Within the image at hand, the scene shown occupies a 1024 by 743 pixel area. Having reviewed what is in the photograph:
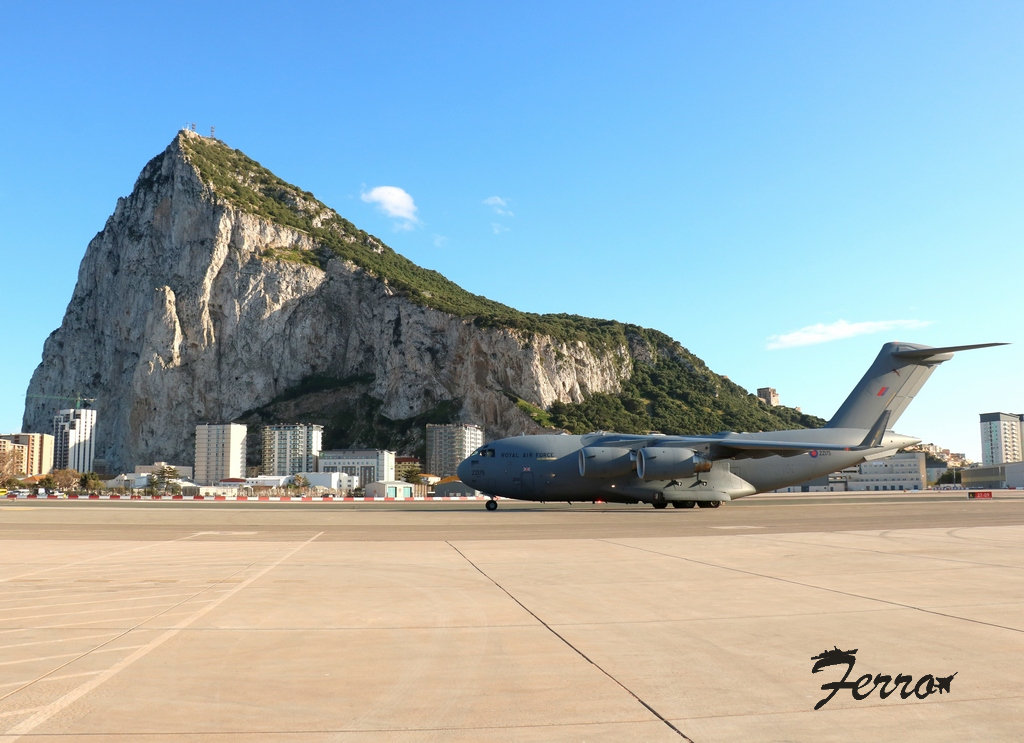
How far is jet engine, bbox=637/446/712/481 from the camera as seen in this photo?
34.6 m

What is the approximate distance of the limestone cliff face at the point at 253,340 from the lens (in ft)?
599

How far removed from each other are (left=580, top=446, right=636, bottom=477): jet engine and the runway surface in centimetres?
2028

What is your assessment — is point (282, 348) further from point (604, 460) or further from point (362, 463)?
point (604, 460)

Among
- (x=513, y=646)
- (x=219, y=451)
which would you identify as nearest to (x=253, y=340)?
(x=219, y=451)

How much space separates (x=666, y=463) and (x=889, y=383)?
14681mm

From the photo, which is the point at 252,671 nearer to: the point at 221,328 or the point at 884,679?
the point at 884,679

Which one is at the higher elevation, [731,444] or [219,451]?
[219,451]

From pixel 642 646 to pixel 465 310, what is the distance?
189137 millimetres

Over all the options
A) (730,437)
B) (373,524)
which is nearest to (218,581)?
(373,524)

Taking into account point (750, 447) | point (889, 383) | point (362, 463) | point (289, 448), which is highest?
point (889, 383)

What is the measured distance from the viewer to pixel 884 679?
564 cm

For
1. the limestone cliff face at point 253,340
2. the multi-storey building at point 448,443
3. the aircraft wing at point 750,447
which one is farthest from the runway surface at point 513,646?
the limestone cliff face at point 253,340

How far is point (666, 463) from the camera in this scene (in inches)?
1368

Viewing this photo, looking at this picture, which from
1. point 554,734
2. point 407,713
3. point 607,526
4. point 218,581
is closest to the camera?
point 554,734
